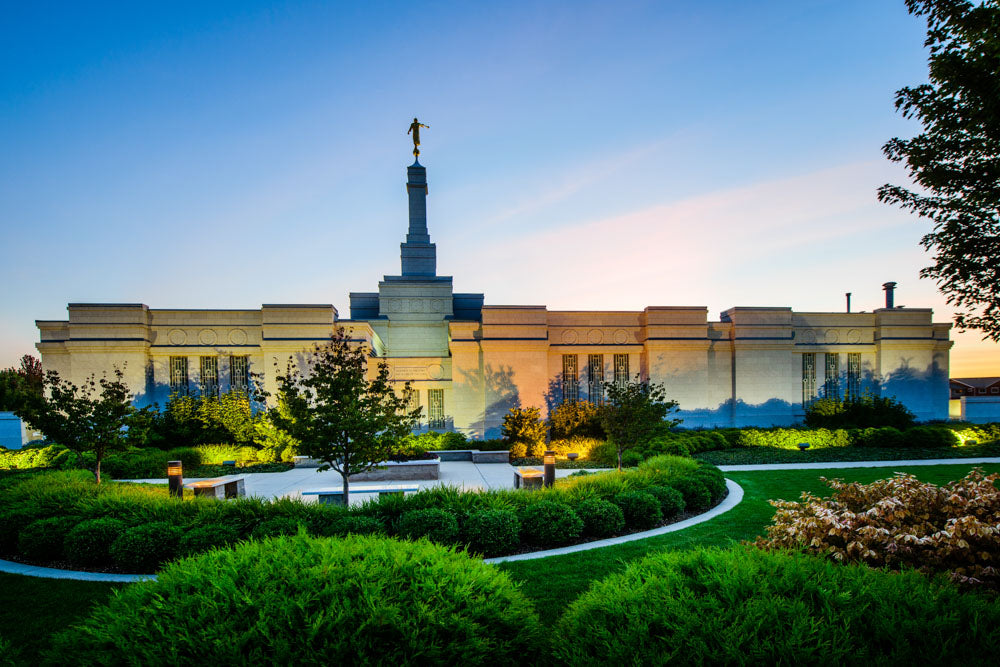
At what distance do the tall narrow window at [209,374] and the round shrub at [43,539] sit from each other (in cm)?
1354

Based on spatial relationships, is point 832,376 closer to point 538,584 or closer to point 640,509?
point 640,509

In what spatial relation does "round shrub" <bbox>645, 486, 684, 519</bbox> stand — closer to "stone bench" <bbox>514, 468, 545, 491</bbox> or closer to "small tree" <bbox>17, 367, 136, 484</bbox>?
"stone bench" <bbox>514, 468, 545, 491</bbox>

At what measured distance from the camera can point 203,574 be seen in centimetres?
340

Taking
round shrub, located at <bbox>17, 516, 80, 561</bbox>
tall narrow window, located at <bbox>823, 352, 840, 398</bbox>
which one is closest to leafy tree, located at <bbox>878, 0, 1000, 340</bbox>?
tall narrow window, located at <bbox>823, 352, 840, 398</bbox>

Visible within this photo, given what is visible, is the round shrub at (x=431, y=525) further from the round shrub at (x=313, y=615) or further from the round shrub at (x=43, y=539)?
the round shrub at (x=43, y=539)

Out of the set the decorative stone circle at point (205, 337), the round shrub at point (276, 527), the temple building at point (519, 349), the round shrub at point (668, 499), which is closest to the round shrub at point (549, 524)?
Answer: the round shrub at point (668, 499)

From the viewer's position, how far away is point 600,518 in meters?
7.71

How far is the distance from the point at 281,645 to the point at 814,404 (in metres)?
24.3

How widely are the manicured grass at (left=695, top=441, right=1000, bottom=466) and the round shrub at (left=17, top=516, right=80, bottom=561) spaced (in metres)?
16.0

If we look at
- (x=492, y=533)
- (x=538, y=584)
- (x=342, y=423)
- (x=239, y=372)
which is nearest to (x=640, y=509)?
(x=492, y=533)

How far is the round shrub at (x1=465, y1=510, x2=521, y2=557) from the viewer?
6.93 metres

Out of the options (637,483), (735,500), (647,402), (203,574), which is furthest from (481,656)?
(647,402)

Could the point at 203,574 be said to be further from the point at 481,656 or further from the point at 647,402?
the point at 647,402

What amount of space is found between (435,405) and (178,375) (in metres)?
11.2
